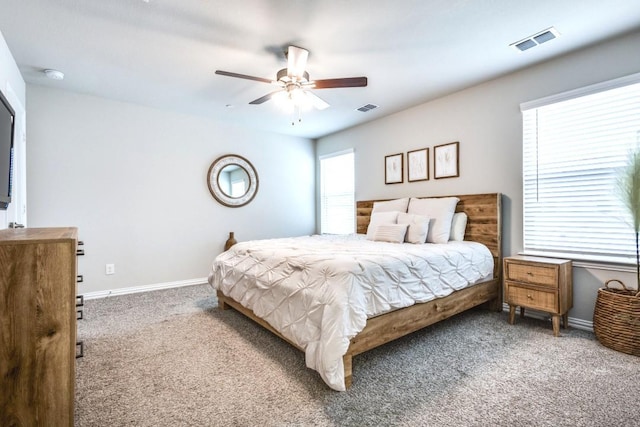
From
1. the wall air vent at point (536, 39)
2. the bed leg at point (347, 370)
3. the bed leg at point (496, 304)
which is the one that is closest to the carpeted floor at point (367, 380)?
the bed leg at point (347, 370)

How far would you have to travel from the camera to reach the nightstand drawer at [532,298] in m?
2.63

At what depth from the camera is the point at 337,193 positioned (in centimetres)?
562

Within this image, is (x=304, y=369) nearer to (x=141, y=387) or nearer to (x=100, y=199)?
(x=141, y=387)

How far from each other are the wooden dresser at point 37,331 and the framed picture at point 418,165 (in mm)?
3846

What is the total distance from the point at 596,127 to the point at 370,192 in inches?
110

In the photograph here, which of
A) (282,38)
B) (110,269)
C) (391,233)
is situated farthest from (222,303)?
(282,38)

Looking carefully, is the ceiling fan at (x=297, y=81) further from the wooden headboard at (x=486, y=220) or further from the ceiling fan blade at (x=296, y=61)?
the wooden headboard at (x=486, y=220)

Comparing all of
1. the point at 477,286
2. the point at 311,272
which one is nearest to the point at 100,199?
the point at 311,272

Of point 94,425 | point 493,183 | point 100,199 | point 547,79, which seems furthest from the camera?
point 100,199

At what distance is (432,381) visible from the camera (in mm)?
1938

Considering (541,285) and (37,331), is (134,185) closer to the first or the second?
(37,331)

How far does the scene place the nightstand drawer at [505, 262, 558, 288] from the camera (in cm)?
263

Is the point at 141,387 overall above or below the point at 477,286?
below

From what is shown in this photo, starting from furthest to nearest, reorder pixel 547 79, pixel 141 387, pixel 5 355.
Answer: pixel 547 79 < pixel 141 387 < pixel 5 355
